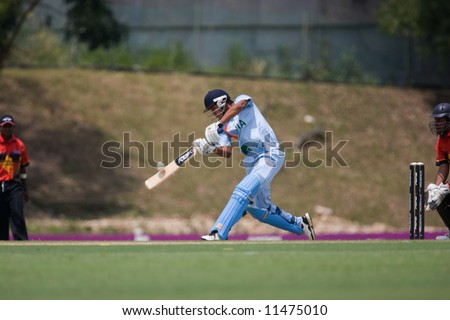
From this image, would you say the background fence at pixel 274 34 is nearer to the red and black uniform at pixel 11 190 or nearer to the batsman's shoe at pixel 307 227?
the red and black uniform at pixel 11 190

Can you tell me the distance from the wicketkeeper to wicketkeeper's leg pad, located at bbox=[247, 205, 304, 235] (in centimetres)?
169

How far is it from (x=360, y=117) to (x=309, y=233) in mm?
16708

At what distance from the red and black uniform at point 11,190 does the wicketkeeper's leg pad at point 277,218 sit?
12.0 feet

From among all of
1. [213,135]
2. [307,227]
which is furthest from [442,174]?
[213,135]

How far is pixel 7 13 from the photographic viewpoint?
75.0 feet

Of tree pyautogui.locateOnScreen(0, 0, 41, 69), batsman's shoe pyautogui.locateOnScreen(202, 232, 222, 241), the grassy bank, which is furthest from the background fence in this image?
batsman's shoe pyautogui.locateOnScreen(202, 232, 222, 241)

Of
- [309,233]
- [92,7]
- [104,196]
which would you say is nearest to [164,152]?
[104,196]

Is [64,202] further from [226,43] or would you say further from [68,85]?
[226,43]

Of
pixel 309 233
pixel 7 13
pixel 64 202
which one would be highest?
pixel 7 13

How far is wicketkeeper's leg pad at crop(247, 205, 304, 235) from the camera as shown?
1255cm

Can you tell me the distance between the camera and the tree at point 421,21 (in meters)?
28.7

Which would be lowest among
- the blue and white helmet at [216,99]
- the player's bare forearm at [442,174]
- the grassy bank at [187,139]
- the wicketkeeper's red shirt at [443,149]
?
the grassy bank at [187,139]

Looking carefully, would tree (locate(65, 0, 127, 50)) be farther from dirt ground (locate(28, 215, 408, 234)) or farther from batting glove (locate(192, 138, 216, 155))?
batting glove (locate(192, 138, 216, 155))

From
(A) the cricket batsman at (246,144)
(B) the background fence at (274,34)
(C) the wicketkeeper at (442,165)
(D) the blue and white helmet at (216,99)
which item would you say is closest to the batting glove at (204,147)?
(A) the cricket batsman at (246,144)
